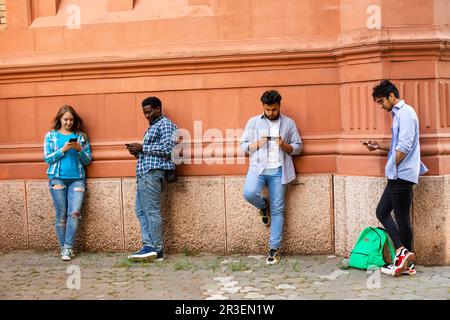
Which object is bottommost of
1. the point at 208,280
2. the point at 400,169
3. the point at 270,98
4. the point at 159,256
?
the point at 208,280

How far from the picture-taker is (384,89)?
6.32 meters

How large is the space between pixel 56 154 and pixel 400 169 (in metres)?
3.86

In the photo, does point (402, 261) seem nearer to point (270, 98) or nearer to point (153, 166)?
point (270, 98)

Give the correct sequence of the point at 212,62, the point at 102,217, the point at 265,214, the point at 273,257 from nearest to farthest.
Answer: the point at 273,257, the point at 265,214, the point at 212,62, the point at 102,217

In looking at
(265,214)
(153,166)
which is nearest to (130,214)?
(153,166)

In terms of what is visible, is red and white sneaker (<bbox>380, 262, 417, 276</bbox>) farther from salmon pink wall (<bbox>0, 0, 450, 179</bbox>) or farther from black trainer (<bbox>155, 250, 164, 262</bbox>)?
black trainer (<bbox>155, 250, 164, 262</bbox>)

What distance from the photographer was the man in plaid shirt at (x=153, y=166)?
7223 millimetres

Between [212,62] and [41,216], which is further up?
[212,62]

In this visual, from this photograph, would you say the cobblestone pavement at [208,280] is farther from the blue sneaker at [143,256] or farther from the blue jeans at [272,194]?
the blue jeans at [272,194]

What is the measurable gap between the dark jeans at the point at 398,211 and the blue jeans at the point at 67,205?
3.46 metres

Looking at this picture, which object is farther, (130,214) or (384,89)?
(130,214)

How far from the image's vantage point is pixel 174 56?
7566 millimetres
